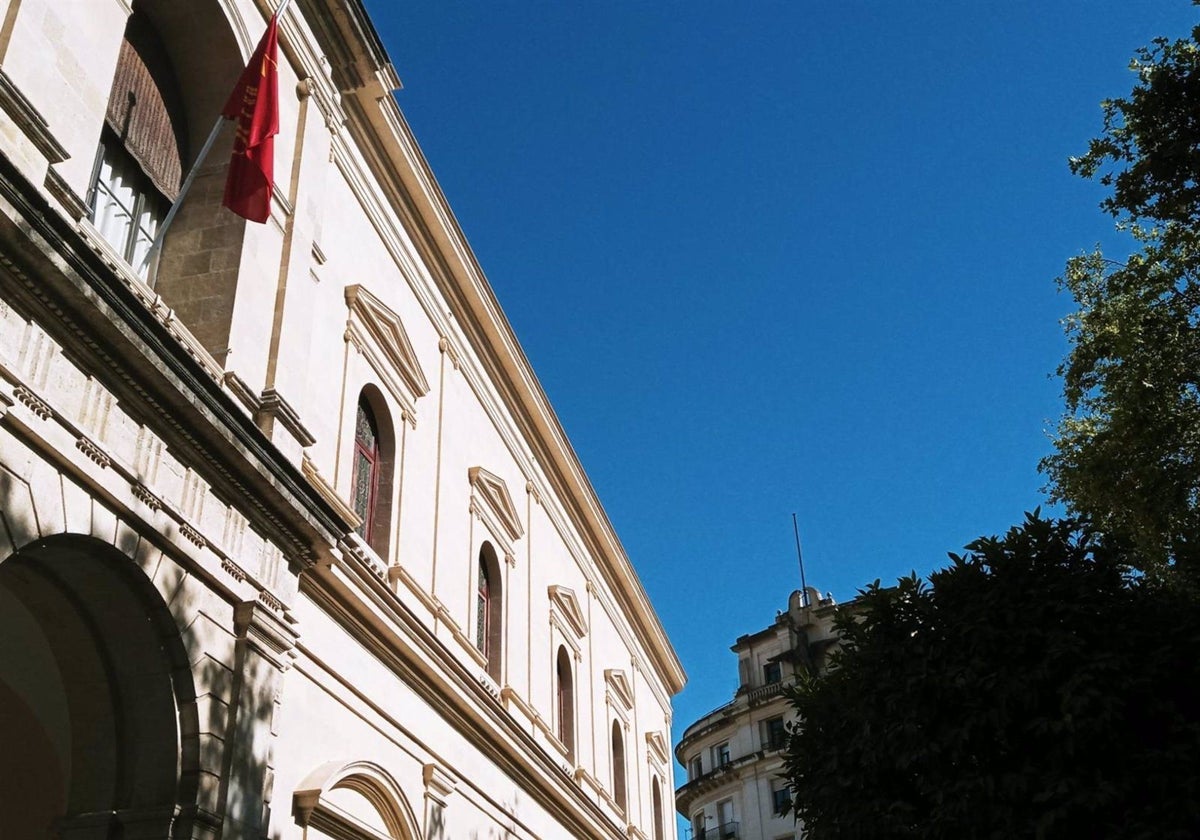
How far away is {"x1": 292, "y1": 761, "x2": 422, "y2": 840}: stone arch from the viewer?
9430mm

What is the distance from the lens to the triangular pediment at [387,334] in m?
12.7

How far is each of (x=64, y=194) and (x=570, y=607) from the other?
14.0m

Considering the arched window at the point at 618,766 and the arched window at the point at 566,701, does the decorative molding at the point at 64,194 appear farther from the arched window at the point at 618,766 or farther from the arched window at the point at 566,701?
the arched window at the point at 618,766

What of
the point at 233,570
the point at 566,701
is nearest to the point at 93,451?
the point at 233,570

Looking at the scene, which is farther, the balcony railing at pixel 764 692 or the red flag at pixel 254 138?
the balcony railing at pixel 764 692

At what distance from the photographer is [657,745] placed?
2647 centimetres

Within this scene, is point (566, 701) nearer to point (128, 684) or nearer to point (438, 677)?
point (438, 677)

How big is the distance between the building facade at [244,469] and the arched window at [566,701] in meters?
1.53

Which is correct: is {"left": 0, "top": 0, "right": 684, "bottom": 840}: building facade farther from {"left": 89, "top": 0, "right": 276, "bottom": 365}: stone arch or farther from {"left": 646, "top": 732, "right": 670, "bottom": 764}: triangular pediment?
{"left": 646, "top": 732, "right": 670, "bottom": 764}: triangular pediment

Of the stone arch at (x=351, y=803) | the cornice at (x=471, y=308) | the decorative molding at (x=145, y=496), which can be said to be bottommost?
the stone arch at (x=351, y=803)

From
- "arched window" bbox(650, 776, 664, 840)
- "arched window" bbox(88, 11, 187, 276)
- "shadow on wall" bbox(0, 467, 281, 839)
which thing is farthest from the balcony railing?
"shadow on wall" bbox(0, 467, 281, 839)

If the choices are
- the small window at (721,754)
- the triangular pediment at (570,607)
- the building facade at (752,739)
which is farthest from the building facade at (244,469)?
the small window at (721,754)

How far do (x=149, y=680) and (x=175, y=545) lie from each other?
991 mm

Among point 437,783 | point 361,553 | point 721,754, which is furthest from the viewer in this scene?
point 721,754
